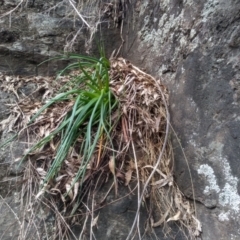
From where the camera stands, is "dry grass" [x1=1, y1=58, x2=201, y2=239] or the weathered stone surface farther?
the weathered stone surface

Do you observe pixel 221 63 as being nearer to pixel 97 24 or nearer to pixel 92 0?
pixel 97 24

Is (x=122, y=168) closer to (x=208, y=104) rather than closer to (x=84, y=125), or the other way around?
(x=84, y=125)

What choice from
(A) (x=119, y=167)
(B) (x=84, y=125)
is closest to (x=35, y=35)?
(B) (x=84, y=125)

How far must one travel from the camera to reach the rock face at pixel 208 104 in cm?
124

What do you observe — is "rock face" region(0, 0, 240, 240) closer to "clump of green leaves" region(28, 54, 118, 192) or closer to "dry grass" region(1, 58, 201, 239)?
"dry grass" region(1, 58, 201, 239)

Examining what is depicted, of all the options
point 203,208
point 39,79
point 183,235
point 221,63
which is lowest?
point 39,79

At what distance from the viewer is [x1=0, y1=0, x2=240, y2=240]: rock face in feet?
4.08

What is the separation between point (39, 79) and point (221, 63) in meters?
1.10

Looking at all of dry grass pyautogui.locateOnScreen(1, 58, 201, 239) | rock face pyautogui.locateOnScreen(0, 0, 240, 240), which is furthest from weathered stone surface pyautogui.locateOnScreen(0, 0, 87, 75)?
dry grass pyautogui.locateOnScreen(1, 58, 201, 239)

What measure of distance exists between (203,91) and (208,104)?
66 millimetres

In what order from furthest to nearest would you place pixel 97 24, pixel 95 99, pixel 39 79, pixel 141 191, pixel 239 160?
pixel 97 24, pixel 39 79, pixel 95 99, pixel 141 191, pixel 239 160

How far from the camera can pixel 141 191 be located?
1426 mm

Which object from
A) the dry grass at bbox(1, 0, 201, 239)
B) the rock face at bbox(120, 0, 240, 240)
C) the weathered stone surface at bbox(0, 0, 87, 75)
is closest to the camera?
the rock face at bbox(120, 0, 240, 240)

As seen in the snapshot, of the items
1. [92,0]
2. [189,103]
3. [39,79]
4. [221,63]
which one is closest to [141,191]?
[189,103]
